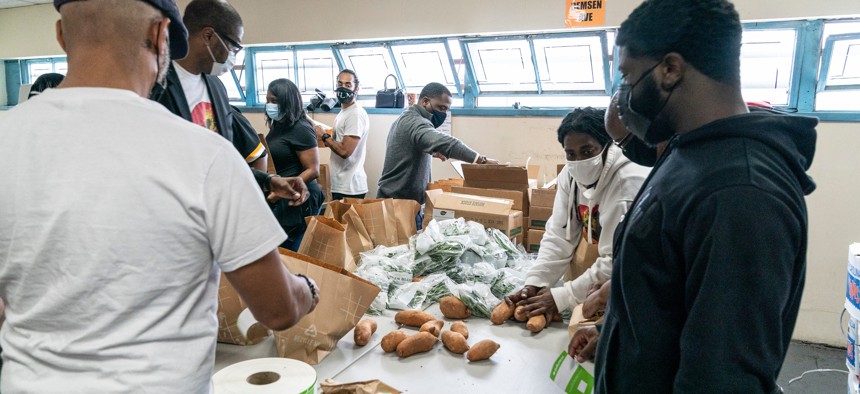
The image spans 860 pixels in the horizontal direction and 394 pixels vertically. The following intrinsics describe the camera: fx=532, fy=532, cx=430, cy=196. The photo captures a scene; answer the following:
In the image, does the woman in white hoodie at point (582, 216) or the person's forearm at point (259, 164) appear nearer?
the woman in white hoodie at point (582, 216)

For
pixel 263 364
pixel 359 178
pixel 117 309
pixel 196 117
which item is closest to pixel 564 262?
A: pixel 263 364

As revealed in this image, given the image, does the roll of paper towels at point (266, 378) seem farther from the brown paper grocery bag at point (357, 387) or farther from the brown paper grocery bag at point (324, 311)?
the brown paper grocery bag at point (324, 311)

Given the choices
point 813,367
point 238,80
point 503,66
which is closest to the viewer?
point 813,367

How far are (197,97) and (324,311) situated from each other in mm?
812

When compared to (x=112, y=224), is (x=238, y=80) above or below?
above

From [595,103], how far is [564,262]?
2.67m

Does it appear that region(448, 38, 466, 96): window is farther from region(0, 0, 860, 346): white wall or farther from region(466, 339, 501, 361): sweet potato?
region(466, 339, 501, 361): sweet potato

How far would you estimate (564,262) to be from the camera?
1.77 m

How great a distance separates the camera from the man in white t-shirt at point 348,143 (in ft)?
11.5

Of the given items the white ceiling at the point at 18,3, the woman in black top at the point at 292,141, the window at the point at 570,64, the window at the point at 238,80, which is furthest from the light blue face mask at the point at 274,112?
the white ceiling at the point at 18,3

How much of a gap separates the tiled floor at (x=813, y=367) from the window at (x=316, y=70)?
4.03 meters

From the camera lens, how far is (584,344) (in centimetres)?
122

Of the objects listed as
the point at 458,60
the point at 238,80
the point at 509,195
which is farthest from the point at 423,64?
the point at 509,195

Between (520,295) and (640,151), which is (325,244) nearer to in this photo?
(520,295)
